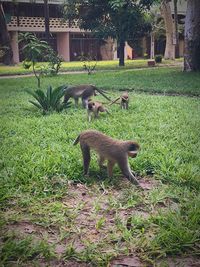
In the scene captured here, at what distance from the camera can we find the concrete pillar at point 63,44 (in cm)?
2378

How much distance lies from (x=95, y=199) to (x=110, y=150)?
0.53 metres

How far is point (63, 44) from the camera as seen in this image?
24125 mm

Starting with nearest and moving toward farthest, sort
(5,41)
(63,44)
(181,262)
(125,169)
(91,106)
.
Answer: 1. (181,262)
2. (125,169)
3. (91,106)
4. (5,41)
5. (63,44)

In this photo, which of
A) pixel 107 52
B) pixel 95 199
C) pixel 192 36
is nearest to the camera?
pixel 95 199

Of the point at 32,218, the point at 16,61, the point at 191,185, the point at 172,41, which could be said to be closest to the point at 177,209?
the point at 191,185

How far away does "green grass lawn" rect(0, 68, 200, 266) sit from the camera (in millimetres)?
2791

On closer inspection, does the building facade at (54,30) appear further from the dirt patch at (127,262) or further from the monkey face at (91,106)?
the dirt patch at (127,262)

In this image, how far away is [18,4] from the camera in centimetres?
1369

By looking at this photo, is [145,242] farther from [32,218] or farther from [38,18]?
[38,18]

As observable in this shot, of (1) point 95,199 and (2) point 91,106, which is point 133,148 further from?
(2) point 91,106

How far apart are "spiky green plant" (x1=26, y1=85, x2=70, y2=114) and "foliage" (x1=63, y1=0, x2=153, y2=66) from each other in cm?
1267

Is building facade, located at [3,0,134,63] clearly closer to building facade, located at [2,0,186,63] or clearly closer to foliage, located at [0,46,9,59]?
building facade, located at [2,0,186,63]

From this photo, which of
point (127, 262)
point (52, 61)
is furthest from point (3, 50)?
point (127, 262)

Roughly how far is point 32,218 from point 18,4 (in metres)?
11.9
